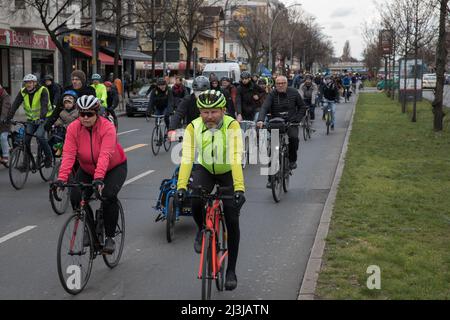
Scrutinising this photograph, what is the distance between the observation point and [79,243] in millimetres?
5734

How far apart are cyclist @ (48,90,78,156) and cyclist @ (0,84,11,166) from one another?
1.42 m

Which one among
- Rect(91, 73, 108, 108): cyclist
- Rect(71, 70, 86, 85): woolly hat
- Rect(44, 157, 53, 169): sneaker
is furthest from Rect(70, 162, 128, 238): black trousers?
Rect(91, 73, 108, 108): cyclist

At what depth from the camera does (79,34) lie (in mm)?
38781

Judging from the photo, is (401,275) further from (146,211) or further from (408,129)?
(408,129)

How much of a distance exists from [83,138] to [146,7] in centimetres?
3458

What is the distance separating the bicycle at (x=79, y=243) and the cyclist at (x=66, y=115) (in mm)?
4083

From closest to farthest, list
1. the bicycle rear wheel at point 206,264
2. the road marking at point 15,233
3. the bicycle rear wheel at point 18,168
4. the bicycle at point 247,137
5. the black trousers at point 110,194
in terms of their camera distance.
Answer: the bicycle rear wheel at point 206,264, the black trousers at point 110,194, the road marking at point 15,233, the bicycle rear wheel at point 18,168, the bicycle at point 247,137

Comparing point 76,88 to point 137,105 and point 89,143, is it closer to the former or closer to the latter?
point 89,143

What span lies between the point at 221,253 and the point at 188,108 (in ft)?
15.0

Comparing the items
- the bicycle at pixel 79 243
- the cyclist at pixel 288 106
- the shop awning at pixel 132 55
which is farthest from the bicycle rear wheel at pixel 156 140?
the shop awning at pixel 132 55

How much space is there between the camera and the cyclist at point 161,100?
15301mm

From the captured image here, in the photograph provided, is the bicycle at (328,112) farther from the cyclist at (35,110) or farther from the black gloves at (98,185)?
the black gloves at (98,185)
